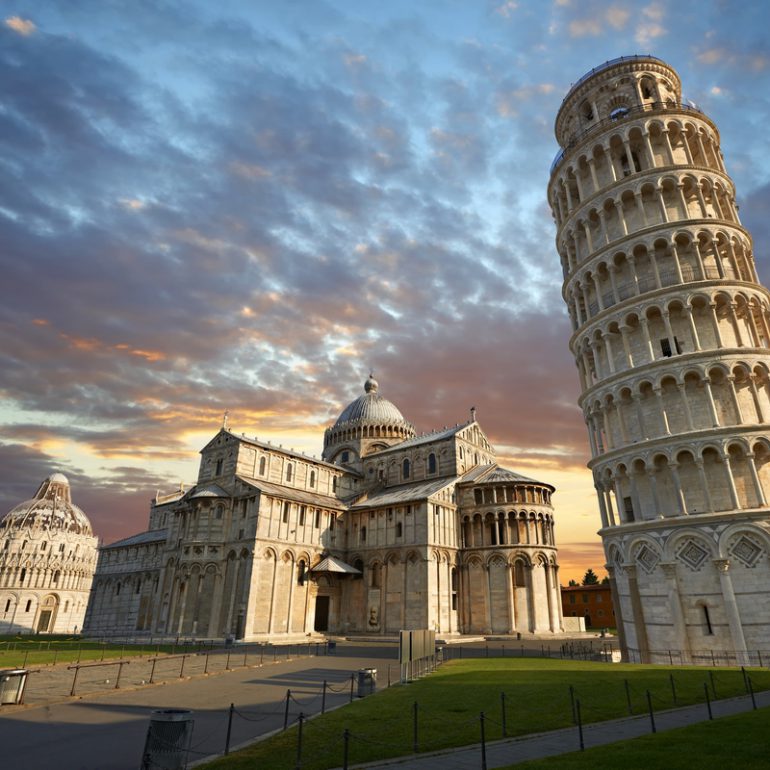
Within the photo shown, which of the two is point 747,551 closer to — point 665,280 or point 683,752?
point 665,280

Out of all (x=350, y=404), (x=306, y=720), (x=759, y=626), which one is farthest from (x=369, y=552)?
(x=306, y=720)

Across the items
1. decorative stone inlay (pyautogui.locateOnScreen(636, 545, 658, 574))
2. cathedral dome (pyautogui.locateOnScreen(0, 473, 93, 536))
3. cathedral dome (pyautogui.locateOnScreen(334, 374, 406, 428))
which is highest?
cathedral dome (pyautogui.locateOnScreen(334, 374, 406, 428))

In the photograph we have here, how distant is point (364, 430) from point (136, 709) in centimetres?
5418

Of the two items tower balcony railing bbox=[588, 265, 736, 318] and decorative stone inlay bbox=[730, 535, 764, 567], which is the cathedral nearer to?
tower balcony railing bbox=[588, 265, 736, 318]

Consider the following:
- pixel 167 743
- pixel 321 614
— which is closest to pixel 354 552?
pixel 321 614

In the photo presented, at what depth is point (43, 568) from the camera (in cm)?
9519

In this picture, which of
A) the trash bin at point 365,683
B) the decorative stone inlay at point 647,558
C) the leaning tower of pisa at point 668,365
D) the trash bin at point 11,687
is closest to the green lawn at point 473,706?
the trash bin at point 365,683

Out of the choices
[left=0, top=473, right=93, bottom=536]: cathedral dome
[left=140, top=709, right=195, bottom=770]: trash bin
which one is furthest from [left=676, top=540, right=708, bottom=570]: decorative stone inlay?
[left=0, top=473, right=93, bottom=536]: cathedral dome

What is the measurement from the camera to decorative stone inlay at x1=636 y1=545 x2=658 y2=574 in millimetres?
26312

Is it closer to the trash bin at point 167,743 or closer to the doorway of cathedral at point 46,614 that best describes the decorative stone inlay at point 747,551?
the trash bin at point 167,743

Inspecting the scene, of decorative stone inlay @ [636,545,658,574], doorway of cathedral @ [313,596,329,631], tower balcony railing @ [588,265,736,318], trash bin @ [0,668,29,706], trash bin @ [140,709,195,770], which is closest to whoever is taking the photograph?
trash bin @ [140,709,195,770]

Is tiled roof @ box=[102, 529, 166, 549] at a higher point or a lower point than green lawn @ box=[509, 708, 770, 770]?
higher

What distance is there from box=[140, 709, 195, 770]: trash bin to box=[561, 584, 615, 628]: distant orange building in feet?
246

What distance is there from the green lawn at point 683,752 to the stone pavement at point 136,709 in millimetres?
7153
